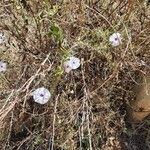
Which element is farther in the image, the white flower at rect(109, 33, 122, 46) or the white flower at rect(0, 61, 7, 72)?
the white flower at rect(0, 61, 7, 72)

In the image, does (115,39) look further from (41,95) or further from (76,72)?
(41,95)

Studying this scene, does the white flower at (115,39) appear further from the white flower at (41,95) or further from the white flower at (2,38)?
the white flower at (2,38)

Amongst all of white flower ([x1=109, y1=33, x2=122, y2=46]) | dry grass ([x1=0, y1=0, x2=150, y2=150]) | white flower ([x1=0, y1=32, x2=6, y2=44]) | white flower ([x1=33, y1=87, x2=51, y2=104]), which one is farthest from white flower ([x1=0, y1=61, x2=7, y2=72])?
white flower ([x1=109, y1=33, x2=122, y2=46])

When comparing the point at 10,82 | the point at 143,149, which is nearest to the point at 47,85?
the point at 10,82

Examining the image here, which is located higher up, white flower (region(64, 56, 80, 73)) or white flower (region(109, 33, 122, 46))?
white flower (region(109, 33, 122, 46))

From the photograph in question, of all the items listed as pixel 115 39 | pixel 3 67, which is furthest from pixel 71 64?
pixel 3 67

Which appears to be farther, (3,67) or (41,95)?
(3,67)

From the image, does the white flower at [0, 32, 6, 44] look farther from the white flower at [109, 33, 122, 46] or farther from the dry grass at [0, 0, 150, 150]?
the white flower at [109, 33, 122, 46]
